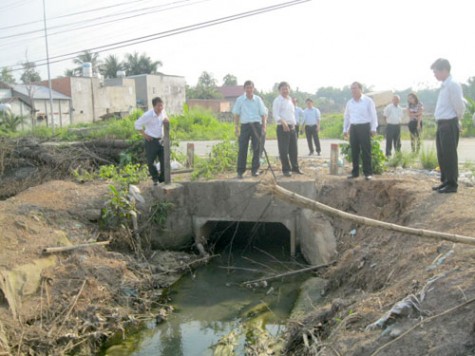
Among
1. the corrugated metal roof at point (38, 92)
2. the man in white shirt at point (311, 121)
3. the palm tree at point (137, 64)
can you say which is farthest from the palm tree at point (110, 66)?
the man in white shirt at point (311, 121)

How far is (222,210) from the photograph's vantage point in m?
9.62

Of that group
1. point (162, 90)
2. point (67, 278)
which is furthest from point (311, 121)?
point (162, 90)

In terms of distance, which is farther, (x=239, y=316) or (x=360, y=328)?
(x=239, y=316)

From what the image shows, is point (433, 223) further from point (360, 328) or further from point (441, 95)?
point (360, 328)

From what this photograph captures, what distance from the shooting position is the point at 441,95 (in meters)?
6.69

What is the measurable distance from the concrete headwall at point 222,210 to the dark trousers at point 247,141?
407mm

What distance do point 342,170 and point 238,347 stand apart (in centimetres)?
473

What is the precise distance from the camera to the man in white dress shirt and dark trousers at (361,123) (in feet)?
27.1

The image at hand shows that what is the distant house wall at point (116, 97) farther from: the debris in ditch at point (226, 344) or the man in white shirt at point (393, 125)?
the debris in ditch at point (226, 344)

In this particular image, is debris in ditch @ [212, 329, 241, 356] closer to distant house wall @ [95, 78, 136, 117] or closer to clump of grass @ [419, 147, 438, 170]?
clump of grass @ [419, 147, 438, 170]

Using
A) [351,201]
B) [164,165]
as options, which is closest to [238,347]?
[351,201]

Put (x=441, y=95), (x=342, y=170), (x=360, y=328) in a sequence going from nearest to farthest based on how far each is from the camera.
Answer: (x=360, y=328)
(x=441, y=95)
(x=342, y=170)

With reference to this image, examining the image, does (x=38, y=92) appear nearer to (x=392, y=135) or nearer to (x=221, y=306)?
(x=392, y=135)

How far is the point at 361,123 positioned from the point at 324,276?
2.61 metres
